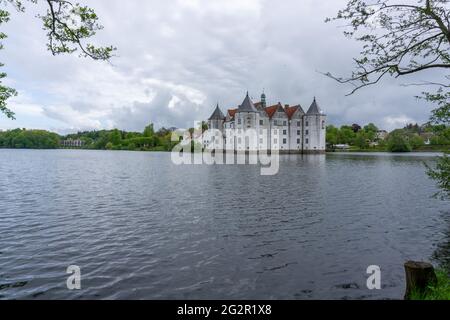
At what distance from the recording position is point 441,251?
1148 centimetres

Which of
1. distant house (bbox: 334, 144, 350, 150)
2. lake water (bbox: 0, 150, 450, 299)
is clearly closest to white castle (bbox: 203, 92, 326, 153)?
distant house (bbox: 334, 144, 350, 150)

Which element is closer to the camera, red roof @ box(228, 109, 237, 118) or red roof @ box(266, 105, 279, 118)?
red roof @ box(266, 105, 279, 118)

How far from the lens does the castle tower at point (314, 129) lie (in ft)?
326

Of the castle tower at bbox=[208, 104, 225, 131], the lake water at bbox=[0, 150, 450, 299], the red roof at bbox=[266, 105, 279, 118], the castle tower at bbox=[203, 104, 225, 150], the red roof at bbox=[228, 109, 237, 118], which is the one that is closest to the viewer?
the lake water at bbox=[0, 150, 450, 299]

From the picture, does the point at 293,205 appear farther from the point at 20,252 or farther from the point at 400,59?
the point at 20,252

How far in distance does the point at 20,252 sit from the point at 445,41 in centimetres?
1403

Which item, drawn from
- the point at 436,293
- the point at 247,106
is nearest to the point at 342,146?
the point at 247,106

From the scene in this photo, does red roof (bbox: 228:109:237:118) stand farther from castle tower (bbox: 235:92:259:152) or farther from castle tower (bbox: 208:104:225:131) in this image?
castle tower (bbox: 235:92:259:152)

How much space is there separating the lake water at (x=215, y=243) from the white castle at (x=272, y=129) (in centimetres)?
7148

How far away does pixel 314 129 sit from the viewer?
99812 millimetres

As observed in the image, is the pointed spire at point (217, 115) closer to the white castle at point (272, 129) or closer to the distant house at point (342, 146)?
the white castle at point (272, 129)

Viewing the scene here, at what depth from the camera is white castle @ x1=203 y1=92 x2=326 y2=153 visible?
92938mm
